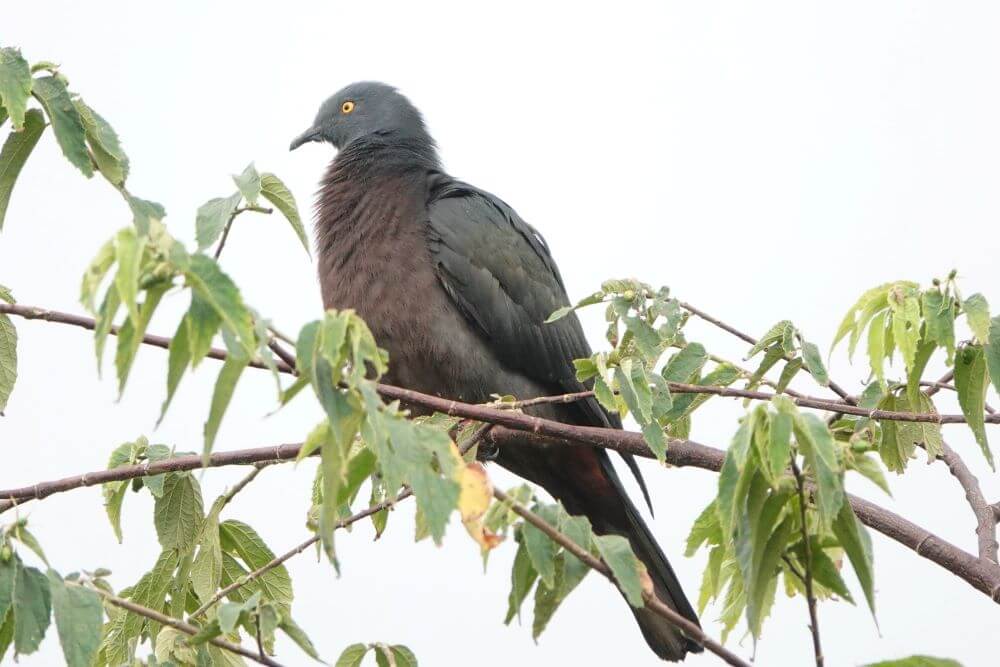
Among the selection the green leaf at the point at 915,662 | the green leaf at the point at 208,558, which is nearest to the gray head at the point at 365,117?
the green leaf at the point at 208,558

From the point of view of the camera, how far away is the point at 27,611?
199 cm

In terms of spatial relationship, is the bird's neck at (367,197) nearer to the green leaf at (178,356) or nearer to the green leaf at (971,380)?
the green leaf at (971,380)

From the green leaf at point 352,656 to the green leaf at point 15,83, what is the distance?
1.15m

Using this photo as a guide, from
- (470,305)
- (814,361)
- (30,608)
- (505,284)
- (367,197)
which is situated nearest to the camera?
(30,608)

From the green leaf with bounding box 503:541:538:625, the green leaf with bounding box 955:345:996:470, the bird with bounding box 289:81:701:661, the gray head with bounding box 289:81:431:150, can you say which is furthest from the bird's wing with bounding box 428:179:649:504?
the green leaf with bounding box 503:541:538:625

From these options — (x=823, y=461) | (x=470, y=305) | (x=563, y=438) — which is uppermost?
(x=470, y=305)

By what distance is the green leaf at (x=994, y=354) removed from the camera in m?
2.30

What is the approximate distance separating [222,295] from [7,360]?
1.53 metres

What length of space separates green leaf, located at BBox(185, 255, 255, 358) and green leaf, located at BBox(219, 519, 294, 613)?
4.93 ft

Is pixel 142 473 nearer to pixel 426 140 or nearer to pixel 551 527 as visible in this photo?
pixel 551 527

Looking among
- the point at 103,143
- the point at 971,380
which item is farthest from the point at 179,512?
the point at 971,380

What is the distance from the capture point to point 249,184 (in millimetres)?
2270

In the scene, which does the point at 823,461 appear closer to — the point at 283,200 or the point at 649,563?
the point at 283,200

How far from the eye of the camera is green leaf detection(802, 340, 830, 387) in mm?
2715
